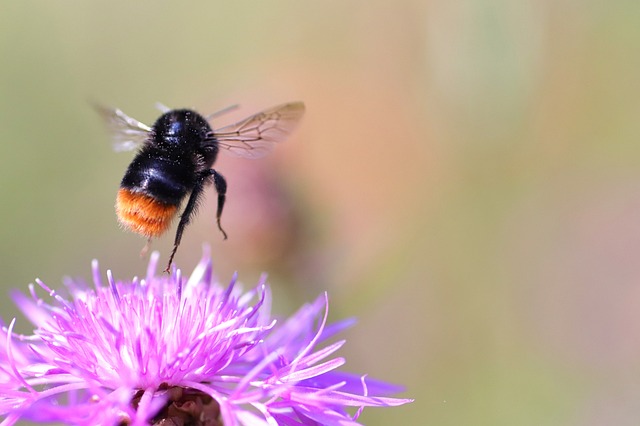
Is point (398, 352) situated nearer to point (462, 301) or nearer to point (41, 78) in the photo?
point (462, 301)

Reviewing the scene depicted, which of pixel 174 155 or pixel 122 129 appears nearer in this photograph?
pixel 174 155

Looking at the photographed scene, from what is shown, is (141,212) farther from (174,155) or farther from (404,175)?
(404,175)

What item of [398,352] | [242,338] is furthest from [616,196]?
[242,338]

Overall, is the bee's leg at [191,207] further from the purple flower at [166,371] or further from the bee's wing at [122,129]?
the bee's wing at [122,129]

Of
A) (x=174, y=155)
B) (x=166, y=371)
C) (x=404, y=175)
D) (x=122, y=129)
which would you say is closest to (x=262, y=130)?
(x=174, y=155)

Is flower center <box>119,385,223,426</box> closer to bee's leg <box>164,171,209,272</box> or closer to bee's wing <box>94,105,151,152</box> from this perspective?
bee's leg <box>164,171,209,272</box>
